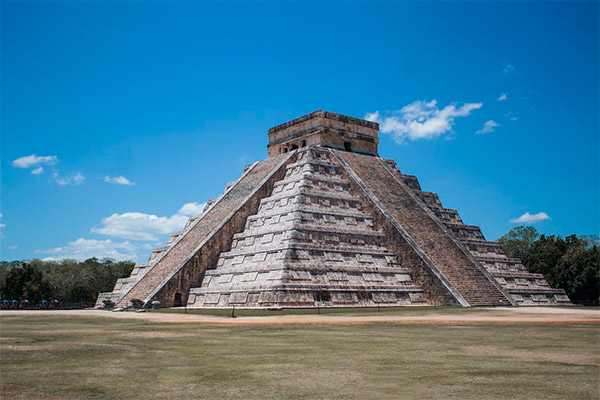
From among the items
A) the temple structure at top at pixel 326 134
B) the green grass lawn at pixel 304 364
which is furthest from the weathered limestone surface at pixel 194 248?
the green grass lawn at pixel 304 364

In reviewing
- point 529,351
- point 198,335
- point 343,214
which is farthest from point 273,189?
point 529,351

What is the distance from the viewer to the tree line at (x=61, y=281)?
4316 cm

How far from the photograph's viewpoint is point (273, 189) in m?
32.8

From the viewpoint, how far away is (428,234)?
1148 inches

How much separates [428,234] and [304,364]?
74.2ft

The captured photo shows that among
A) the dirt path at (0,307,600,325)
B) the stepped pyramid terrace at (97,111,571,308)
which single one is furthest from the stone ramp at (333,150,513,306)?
the dirt path at (0,307,600,325)

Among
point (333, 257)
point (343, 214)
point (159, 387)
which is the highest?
point (343, 214)

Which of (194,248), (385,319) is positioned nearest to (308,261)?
(194,248)

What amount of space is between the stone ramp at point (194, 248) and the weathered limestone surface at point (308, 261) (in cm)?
84

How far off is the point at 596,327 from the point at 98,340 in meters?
11.3

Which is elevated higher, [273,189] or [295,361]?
[273,189]

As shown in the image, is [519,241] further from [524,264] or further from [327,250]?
[327,250]

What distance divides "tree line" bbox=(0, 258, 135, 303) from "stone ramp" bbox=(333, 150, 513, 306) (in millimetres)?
26326

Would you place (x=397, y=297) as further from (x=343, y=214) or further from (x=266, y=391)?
(x=266, y=391)
